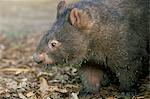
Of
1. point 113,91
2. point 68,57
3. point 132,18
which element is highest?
point 132,18

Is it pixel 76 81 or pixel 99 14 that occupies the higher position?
pixel 99 14

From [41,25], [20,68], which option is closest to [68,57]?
[20,68]

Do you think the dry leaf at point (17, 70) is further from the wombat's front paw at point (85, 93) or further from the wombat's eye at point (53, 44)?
the wombat's eye at point (53, 44)

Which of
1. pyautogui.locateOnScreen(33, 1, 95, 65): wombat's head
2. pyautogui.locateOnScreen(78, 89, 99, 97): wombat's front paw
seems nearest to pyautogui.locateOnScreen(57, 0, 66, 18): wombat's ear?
pyautogui.locateOnScreen(33, 1, 95, 65): wombat's head

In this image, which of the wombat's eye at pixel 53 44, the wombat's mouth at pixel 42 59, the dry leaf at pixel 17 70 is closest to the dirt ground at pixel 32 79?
the dry leaf at pixel 17 70

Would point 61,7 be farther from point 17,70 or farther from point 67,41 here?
point 17,70

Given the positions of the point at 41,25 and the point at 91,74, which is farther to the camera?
the point at 41,25

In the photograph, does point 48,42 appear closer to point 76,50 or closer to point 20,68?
point 76,50
